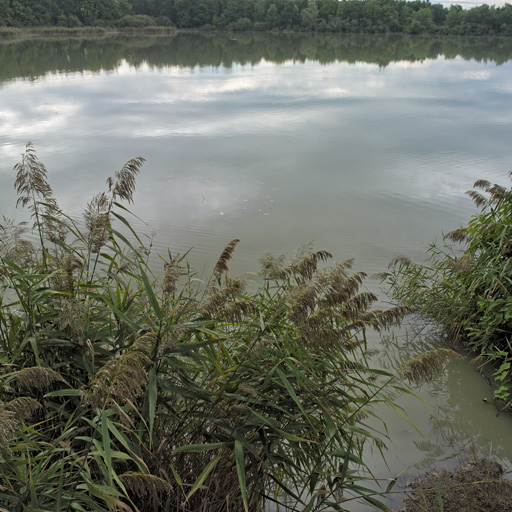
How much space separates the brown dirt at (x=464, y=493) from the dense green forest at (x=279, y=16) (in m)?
48.7

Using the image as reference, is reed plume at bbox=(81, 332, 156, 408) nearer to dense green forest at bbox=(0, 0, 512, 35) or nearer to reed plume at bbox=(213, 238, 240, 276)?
reed plume at bbox=(213, 238, 240, 276)

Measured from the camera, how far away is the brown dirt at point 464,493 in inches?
80.9

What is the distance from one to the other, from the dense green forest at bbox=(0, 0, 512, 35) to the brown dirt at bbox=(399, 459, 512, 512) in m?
48.7

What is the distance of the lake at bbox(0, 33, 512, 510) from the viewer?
3100 mm

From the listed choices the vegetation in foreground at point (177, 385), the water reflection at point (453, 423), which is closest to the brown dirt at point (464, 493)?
the water reflection at point (453, 423)

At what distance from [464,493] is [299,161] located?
644 centimetres

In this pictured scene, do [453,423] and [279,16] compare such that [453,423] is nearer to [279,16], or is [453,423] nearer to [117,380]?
[117,380]

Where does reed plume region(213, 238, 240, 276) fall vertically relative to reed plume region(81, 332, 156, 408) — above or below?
above

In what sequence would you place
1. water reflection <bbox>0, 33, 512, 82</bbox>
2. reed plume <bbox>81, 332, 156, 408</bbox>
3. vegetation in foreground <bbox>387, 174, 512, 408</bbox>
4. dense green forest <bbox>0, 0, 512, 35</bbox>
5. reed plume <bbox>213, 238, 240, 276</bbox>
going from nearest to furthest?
→ 1. reed plume <bbox>81, 332, 156, 408</bbox>
2. reed plume <bbox>213, 238, 240, 276</bbox>
3. vegetation in foreground <bbox>387, 174, 512, 408</bbox>
4. water reflection <bbox>0, 33, 512, 82</bbox>
5. dense green forest <bbox>0, 0, 512, 35</bbox>

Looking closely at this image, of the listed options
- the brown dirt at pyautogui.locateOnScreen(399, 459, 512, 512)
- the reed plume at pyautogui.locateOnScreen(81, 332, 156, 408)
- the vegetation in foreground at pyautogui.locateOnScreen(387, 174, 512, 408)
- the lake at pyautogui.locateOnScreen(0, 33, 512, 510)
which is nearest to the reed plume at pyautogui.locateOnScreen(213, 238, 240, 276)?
the lake at pyautogui.locateOnScreen(0, 33, 512, 510)

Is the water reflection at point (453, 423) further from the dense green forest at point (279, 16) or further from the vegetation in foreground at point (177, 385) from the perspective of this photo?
the dense green forest at point (279, 16)

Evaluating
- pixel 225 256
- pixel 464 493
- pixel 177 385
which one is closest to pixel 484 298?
pixel 464 493

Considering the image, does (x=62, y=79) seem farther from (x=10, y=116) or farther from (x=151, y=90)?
(x=10, y=116)

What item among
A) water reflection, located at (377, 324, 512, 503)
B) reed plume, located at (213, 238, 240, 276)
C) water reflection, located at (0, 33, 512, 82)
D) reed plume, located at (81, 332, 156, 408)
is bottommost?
water reflection, located at (377, 324, 512, 503)
